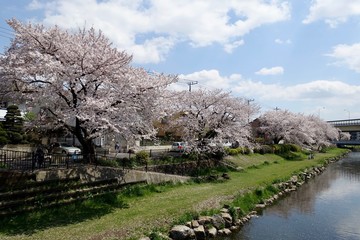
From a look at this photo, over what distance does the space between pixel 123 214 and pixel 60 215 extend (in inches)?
111

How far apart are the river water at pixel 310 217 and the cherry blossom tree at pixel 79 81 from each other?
8.50 metres

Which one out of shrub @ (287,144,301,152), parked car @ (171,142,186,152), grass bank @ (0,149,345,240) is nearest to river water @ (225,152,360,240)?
grass bank @ (0,149,345,240)

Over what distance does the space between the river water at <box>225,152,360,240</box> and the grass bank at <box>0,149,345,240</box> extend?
8.48ft

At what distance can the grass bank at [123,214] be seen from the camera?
12606 millimetres

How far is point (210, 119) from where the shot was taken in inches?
1348

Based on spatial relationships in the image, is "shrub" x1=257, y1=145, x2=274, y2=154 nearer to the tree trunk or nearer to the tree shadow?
the tree trunk

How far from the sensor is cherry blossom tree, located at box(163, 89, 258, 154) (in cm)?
3312

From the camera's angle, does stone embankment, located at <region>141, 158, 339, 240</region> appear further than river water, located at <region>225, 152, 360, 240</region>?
No

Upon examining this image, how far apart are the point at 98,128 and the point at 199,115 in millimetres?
18236

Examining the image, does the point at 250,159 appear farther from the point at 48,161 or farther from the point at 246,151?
the point at 48,161

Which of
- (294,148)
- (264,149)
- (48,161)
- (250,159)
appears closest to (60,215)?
(48,161)

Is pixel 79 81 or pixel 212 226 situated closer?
pixel 212 226

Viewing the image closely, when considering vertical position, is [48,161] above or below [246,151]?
above

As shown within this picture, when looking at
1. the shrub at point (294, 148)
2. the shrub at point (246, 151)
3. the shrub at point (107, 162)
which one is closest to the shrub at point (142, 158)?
the shrub at point (107, 162)
